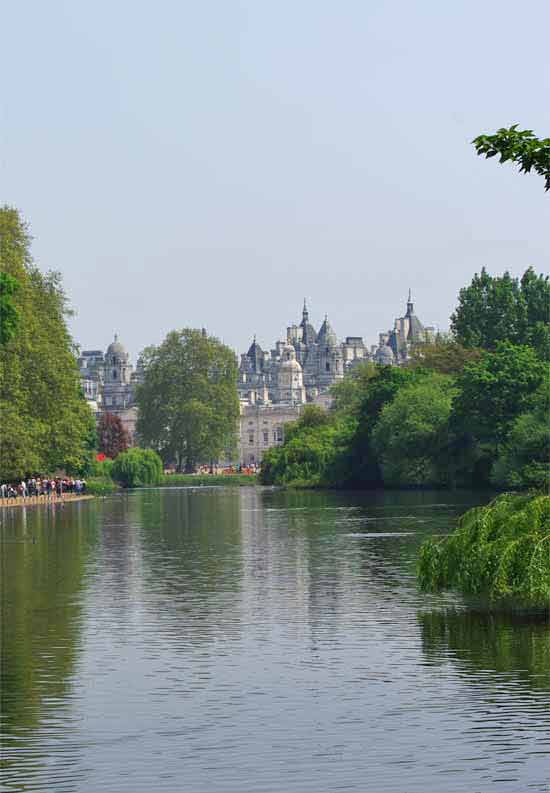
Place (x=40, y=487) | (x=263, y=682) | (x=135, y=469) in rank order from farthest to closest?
(x=135, y=469)
(x=40, y=487)
(x=263, y=682)

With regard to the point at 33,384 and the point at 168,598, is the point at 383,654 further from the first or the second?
the point at 33,384

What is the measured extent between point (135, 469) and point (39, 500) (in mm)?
56007

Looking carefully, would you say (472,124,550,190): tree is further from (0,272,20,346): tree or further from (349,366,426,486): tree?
(349,366,426,486): tree

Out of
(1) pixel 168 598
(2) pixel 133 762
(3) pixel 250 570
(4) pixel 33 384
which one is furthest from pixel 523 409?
(2) pixel 133 762

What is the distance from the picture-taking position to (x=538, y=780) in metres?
15.0

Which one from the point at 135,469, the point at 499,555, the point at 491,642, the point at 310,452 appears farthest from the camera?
the point at 135,469

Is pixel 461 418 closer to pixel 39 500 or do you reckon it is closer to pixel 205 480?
pixel 39 500

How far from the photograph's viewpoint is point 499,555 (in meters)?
23.4

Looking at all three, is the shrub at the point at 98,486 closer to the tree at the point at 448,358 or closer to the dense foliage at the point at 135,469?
the dense foliage at the point at 135,469

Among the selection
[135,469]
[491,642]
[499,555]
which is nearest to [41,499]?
[135,469]

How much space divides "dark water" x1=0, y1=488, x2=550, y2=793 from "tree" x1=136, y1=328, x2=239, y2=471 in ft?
490

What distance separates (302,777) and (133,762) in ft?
5.64

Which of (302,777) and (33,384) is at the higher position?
(33,384)

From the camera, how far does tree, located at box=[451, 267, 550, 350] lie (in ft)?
398
